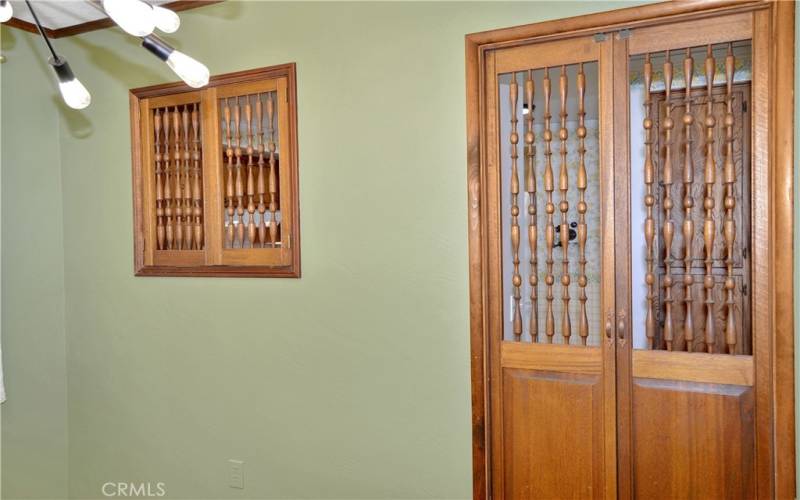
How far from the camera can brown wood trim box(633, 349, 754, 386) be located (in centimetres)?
194

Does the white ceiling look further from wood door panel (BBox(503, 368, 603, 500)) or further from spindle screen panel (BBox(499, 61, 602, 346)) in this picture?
wood door panel (BBox(503, 368, 603, 500))

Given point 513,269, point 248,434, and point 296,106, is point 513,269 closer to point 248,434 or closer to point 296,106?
point 296,106

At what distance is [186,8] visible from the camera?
269cm

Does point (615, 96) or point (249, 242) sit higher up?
point (615, 96)

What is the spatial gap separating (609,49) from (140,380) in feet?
8.06

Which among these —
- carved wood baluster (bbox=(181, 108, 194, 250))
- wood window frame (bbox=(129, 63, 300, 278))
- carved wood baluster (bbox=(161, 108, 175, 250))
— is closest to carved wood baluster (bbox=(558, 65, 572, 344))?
wood window frame (bbox=(129, 63, 300, 278))

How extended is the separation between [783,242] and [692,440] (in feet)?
2.27

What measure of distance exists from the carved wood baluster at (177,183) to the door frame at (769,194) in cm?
136

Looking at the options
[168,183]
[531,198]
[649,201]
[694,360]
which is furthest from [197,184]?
[694,360]

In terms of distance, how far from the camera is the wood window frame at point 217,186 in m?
2.52

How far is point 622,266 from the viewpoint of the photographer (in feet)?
6.81

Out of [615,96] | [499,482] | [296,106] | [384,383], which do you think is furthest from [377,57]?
[499,482]

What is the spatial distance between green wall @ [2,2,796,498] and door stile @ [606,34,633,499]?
0.86 ft

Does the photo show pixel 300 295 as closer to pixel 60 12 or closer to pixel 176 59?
pixel 176 59
